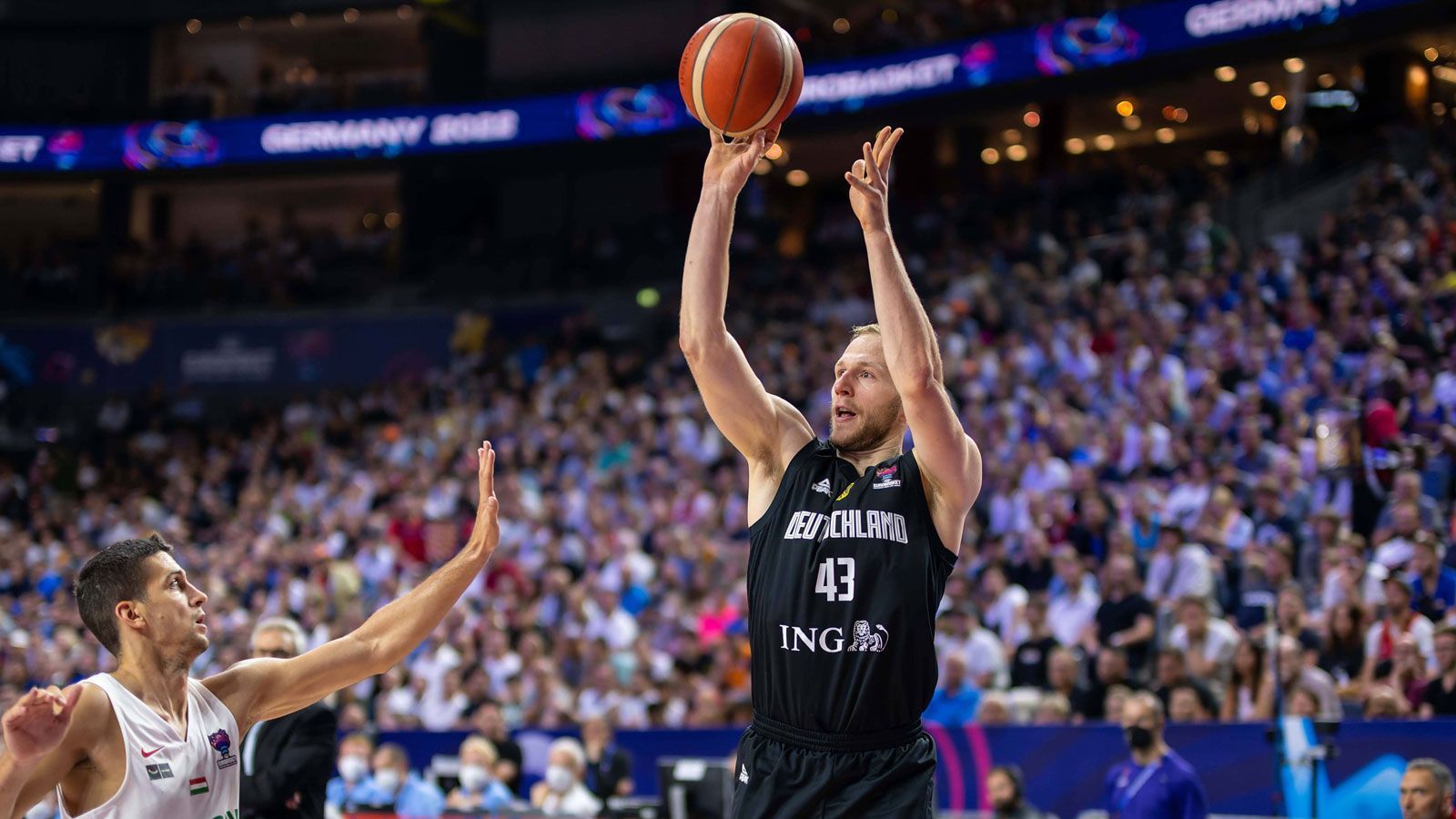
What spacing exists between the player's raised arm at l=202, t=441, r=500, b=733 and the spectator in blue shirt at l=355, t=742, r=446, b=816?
6413mm

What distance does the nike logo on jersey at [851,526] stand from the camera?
447 cm

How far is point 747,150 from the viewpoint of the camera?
478 cm

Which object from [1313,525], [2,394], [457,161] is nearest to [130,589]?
[1313,525]

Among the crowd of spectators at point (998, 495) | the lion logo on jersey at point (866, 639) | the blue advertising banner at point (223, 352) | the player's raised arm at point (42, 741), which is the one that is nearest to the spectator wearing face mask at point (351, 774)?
the crowd of spectators at point (998, 495)

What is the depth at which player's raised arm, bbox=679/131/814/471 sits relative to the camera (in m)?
4.54

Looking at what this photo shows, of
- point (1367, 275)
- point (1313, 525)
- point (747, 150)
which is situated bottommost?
point (1313, 525)

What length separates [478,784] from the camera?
37.8ft

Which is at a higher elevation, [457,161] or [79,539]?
[457,161]

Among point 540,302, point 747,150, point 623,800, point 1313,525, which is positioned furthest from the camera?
point 540,302

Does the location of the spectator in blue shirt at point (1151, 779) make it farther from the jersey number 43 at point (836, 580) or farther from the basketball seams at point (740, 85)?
the basketball seams at point (740, 85)

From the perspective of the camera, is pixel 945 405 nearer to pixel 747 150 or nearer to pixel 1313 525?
pixel 747 150

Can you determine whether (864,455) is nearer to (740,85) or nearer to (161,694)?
(740,85)

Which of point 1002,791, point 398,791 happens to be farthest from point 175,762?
point 398,791

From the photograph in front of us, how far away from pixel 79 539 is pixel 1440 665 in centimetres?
1874
